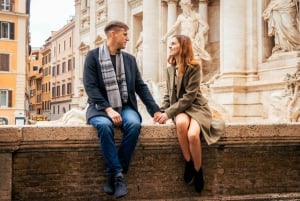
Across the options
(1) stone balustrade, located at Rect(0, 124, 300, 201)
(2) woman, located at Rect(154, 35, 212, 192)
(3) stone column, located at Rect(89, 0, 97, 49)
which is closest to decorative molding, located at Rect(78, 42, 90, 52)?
(3) stone column, located at Rect(89, 0, 97, 49)

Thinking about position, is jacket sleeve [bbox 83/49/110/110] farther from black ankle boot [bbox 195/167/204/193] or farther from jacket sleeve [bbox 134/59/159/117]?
black ankle boot [bbox 195/167/204/193]

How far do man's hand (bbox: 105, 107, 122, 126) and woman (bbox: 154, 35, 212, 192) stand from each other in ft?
1.89

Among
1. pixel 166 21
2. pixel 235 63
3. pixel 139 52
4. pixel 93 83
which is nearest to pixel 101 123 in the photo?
pixel 93 83

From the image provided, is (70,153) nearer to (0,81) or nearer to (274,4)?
(274,4)

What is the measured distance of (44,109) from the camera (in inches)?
3799

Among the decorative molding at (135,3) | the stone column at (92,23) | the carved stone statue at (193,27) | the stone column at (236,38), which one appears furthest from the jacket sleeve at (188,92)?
the stone column at (92,23)

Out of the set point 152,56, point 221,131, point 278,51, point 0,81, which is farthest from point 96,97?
point 0,81

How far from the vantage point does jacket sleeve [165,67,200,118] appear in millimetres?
6207

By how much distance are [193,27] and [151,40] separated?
4.14 metres

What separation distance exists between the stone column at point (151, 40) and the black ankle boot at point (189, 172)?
64.1 ft

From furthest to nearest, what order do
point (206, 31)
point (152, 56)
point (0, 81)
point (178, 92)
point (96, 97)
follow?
point (0, 81)
point (152, 56)
point (206, 31)
point (178, 92)
point (96, 97)

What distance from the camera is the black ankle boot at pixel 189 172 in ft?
21.0

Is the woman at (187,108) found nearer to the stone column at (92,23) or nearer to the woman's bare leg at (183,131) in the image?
the woman's bare leg at (183,131)

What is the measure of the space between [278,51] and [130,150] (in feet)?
44.0
